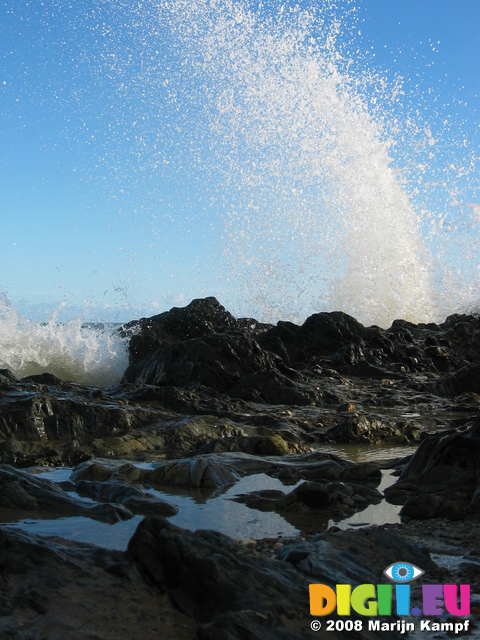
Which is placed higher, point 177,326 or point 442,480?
point 177,326

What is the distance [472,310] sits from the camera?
78.4 feet

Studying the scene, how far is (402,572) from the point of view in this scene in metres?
2.94

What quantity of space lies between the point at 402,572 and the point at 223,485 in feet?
7.59

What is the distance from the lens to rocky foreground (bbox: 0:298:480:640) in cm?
238

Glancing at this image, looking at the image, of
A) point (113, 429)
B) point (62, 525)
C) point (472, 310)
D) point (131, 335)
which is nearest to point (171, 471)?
point (62, 525)

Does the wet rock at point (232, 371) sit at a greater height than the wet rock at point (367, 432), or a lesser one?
greater

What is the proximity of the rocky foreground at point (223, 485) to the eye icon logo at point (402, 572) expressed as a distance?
0.04m

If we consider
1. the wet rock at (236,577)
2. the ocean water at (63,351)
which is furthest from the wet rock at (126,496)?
the ocean water at (63,351)

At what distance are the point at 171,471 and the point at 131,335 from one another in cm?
1041

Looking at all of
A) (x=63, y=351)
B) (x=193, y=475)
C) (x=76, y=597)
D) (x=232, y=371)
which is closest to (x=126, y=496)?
(x=193, y=475)

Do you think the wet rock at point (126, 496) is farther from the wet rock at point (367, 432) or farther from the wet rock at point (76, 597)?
the wet rock at point (367, 432)

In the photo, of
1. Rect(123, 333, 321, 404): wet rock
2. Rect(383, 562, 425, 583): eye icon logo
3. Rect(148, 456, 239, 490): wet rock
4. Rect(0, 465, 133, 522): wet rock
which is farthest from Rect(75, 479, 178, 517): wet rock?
Rect(123, 333, 321, 404): wet rock

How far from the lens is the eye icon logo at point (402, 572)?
9.51 ft

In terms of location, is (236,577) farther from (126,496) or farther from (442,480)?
(442,480)
